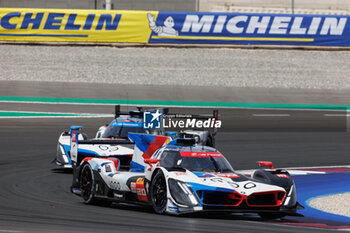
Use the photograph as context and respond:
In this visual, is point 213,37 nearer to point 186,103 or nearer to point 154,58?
point 154,58

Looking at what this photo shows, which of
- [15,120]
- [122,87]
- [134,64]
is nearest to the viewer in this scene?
[15,120]

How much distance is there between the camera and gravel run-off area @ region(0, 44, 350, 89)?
33.8 m

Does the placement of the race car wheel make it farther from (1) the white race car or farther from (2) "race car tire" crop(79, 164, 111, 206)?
(2) "race car tire" crop(79, 164, 111, 206)

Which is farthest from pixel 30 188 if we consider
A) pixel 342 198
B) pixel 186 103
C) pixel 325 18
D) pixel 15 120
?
pixel 325 18

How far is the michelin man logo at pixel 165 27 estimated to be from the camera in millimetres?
35812

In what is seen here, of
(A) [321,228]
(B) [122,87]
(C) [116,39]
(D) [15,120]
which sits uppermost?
(C) [116,39]

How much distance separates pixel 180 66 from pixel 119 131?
16535mm

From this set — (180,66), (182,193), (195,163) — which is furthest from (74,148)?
(180,66)

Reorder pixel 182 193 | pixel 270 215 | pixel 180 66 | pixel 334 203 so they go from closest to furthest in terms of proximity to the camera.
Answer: pixel 182 193 < pixel 270 215 < pixel 334 203 < pixel 180 66

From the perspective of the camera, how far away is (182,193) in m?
11.3

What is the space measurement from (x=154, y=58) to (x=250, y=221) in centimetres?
2533

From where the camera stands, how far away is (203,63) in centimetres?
3594

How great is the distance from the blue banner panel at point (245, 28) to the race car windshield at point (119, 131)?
1708 cm

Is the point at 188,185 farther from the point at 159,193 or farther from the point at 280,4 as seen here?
the point at 280,4
